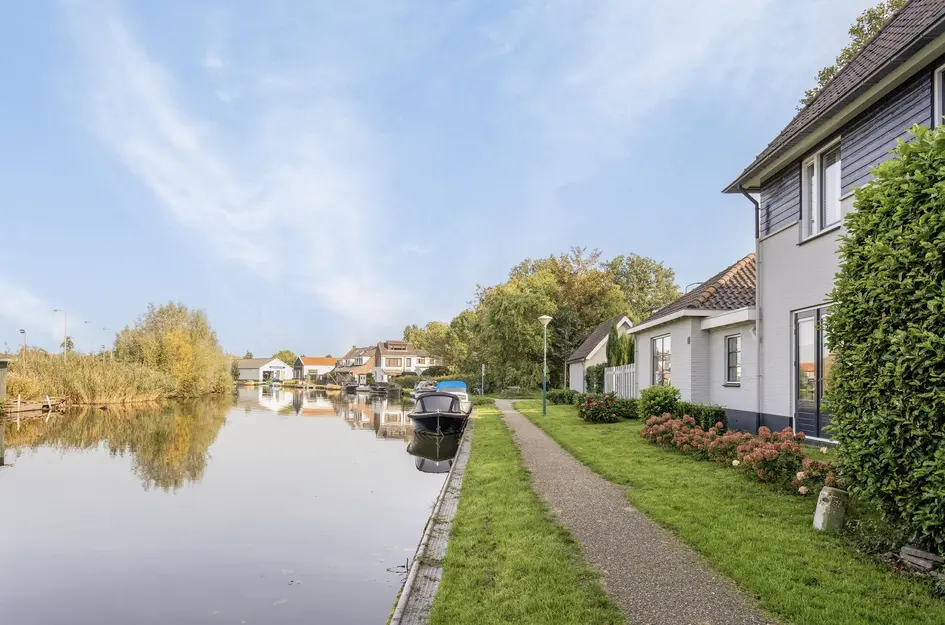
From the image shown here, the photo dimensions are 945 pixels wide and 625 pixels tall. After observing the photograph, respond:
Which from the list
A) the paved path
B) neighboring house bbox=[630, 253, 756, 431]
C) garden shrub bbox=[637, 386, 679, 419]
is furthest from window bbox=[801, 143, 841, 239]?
the paved path

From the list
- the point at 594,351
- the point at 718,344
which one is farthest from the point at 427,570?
the point at 594,351

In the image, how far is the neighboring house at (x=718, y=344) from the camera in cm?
1408

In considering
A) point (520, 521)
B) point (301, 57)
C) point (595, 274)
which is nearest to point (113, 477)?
point (520, 521)

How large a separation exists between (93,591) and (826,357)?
11728mm

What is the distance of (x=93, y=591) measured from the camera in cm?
725

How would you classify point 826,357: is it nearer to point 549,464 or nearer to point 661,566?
point 549,464

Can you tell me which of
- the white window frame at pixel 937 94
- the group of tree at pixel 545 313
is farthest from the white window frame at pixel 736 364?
the group of tree at pixel 545 313

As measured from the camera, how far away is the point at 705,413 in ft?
48.6

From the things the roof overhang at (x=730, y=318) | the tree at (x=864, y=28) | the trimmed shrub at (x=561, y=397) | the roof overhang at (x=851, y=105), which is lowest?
the trimmed shrub at (x=561, y=397)

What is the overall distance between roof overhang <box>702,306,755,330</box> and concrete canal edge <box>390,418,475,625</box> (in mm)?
7858

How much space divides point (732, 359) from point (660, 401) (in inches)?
83.4

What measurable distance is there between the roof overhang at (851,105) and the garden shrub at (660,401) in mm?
5665

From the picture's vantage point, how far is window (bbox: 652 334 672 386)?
19172 millimetres

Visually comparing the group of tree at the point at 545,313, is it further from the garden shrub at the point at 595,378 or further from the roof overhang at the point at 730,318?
the roof overhang at the point at 730,318
